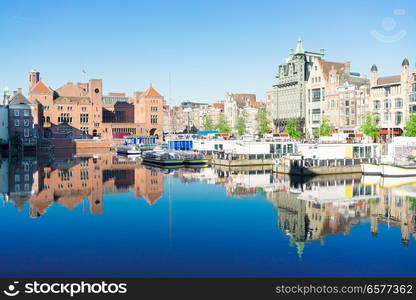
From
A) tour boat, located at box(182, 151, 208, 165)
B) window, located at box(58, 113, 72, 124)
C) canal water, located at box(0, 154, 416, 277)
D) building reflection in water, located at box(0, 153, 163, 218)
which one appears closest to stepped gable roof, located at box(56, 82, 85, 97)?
window, located at box(58, 113, 72, 124)

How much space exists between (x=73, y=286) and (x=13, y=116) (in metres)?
120

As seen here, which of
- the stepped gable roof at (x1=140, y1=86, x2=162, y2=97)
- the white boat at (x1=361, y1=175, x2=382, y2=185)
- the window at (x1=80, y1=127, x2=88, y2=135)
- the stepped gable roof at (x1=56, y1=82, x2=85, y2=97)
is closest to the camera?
the white boat at (x1=361, y1=175, x2=382, y2=185)

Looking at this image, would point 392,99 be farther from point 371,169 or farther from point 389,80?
point 371,169

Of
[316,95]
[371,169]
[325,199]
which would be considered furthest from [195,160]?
[316,95]

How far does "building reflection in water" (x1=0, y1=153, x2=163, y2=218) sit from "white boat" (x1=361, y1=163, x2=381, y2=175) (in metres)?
27.7

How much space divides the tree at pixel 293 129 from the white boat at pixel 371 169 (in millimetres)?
50752

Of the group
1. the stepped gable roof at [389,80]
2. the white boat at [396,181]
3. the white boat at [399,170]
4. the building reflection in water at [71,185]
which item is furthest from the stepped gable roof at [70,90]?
the white boat at [396,181]

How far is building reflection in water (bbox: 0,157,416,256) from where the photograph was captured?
33.2 m

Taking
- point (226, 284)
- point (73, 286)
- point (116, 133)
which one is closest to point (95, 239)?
point (73, 286)

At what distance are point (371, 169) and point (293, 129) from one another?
55.9m

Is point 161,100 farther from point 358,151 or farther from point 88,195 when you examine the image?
point 88,195

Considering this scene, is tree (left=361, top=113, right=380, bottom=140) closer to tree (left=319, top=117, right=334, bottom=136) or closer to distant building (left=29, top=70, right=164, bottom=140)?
tree (left=319, top=117, right=334, bottom=136)

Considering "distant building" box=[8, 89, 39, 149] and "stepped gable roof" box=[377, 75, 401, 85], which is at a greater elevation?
"stepped gable roof" box=[377, 75, 401, 85]

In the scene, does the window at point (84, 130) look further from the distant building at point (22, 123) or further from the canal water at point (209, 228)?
the canal water at point (209, 228)
